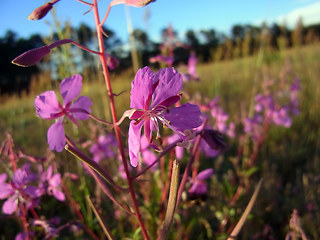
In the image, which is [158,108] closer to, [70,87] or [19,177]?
[70,87]

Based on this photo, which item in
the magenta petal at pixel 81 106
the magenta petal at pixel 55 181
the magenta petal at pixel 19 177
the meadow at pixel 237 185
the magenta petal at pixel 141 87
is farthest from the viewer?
the meadow at pixel 237 185

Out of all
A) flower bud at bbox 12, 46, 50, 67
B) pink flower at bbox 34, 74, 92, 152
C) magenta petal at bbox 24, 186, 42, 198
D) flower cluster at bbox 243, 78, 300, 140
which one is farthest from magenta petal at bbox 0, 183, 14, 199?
flower cluster at bbox 243, 78, 300, 140

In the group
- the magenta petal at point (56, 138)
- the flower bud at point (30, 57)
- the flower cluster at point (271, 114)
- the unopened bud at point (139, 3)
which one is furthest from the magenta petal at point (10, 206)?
the flower cluster at point (271, 114)

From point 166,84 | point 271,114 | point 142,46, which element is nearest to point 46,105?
point 166,84

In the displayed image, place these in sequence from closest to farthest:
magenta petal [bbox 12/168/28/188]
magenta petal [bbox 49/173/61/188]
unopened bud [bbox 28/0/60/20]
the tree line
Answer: unopened bud [bbox 28/0/60/20] < magenta petal [bbox 12/168/28/188] < magenta petal [bbox 49/173/61/188] < the tree line

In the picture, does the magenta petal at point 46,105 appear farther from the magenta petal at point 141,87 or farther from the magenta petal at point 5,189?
the magenta petal at point 5,189

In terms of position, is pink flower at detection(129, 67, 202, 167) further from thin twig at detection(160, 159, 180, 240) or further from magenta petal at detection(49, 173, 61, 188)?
magenta petal at detection(49, 173, 61, 188)

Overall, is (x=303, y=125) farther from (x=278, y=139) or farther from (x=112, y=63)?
(x=112, y=63)
